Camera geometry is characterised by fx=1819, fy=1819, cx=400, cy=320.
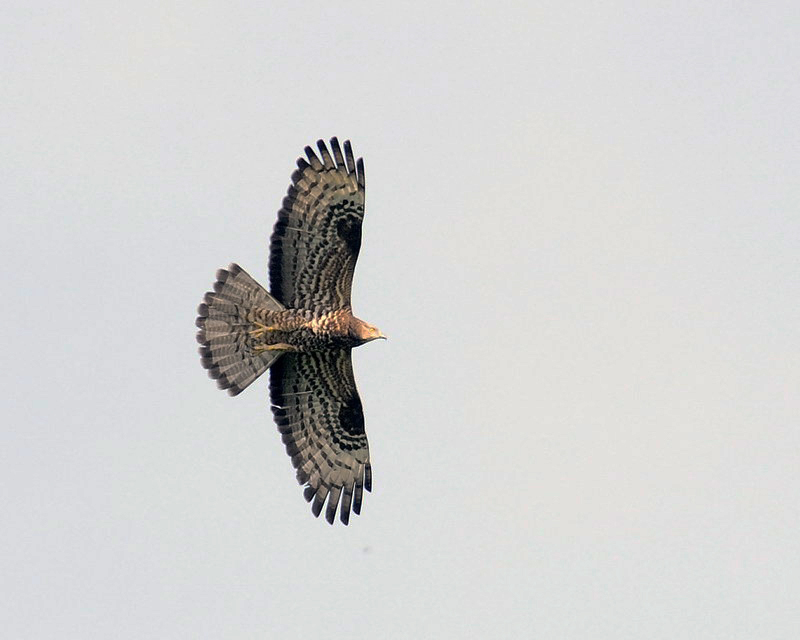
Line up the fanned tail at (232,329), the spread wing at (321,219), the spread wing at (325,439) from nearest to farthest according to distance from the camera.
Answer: the spread wing at (321,219)
the fanned tail at (232,329)
the spread wing at (325,439)

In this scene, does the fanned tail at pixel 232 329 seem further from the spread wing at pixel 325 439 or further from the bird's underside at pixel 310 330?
the spread wing at pixel 325 439

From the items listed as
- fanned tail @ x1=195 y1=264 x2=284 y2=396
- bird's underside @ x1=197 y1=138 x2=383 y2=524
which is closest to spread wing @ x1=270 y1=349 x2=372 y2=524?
bird's underside @ x1=197 y1=138 x2=383 y2=524

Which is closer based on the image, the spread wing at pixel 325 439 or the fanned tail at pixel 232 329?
the fanned tail at pixel 232 329

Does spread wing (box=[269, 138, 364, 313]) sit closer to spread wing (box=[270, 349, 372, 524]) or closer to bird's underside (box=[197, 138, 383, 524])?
bird's underside (box=[197, 138, 383, 524])

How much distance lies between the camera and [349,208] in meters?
25.6

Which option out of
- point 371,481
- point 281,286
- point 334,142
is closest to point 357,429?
point 371,481

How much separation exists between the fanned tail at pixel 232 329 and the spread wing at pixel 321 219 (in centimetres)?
52

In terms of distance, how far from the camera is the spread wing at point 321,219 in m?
25.6

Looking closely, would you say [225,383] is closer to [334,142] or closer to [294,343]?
[294,343]

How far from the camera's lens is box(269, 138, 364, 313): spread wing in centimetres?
2556

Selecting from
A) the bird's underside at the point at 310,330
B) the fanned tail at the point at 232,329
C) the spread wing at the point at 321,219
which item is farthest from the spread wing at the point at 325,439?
the spread wing at the point at 321,219

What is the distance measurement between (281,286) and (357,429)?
2705mm

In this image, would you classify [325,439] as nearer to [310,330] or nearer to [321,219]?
[310,330]

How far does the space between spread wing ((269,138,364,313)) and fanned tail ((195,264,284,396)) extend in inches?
20.6
